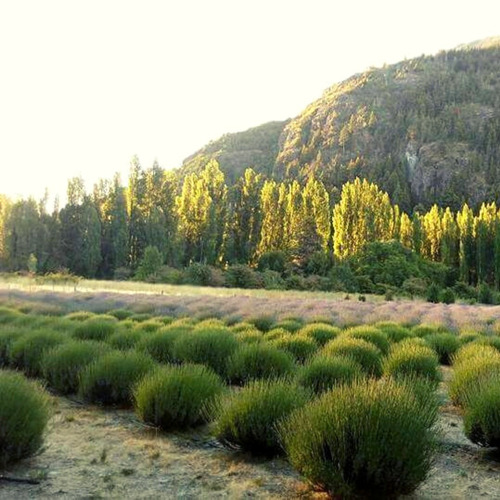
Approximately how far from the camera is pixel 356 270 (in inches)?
1929

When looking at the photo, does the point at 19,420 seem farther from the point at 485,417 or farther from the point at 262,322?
the point at 262,322

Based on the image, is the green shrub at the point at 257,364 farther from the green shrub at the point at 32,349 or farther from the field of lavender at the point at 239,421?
the green shrub at the point at 32,349

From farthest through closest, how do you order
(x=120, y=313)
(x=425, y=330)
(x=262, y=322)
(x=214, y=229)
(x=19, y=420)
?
(x=214, y=229) → (x=120, y=313) → (x=262, y=322) → (x=425, y=330) → (x=19, y=420)

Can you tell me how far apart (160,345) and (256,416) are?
5516 mm

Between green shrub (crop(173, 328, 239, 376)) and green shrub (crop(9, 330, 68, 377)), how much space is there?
225 centimetres

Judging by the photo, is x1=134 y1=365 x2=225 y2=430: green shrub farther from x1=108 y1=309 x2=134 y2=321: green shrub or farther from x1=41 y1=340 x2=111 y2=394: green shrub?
x1=108 y1=309 x2=134 y2=321: green shrub

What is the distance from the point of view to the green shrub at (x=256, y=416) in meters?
6.07

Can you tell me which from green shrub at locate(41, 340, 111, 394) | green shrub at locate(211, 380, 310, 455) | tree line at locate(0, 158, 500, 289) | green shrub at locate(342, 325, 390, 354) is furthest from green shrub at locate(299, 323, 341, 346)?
tree line at locate(0, 158, 500, 289)

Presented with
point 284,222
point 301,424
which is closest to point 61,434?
point 301,424

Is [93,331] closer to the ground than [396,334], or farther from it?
farther from it

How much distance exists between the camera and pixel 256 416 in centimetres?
609

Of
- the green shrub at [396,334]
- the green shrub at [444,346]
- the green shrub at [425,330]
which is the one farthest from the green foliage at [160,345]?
the green shrub at [425,330]

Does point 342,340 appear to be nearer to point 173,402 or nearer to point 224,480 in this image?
point 173,402

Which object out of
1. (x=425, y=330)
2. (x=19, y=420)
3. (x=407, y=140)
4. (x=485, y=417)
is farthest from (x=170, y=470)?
(x=407, y=140)
